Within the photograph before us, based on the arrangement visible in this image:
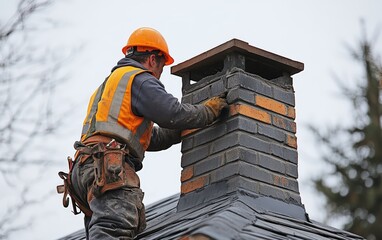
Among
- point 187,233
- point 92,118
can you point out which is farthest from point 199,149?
point 187,233

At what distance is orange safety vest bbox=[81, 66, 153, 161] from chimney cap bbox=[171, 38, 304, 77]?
2.45 ft

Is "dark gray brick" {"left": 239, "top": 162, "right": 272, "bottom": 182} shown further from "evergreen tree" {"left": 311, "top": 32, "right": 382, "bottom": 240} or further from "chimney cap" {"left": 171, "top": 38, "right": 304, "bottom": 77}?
"evergreen tree" {"left": 311, "top": 32, "right": 382, "bottom": 240}

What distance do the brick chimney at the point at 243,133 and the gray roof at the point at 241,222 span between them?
100 millimetres

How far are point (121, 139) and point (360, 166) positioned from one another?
15933mm

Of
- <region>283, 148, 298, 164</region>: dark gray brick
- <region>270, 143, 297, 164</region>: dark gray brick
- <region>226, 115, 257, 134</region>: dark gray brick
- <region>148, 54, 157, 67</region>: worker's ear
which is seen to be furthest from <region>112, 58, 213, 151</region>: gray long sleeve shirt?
<region>283, 148, 298, 164</region>: dark gray brick

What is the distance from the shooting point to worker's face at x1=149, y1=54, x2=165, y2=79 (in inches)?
315

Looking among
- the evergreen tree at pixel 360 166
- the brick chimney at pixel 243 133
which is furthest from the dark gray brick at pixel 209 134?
the evergreen tree at pixel 360 166

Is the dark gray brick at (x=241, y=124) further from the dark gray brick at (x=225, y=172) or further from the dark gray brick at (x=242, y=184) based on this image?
the dark gray brick at (x=242, y=184)

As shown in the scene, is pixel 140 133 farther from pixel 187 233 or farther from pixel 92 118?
pixel 187 233

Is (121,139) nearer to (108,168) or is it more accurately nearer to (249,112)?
(108,168)

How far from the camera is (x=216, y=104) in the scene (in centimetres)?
780

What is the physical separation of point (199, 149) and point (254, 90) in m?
0.67

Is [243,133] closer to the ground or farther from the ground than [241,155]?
farther from the ground

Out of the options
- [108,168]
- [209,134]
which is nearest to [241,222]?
[108,168]
